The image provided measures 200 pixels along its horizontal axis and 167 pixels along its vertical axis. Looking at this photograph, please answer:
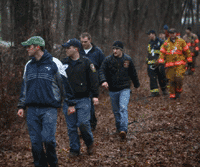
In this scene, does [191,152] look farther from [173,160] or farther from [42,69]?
[42,69]

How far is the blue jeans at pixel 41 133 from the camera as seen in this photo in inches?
176

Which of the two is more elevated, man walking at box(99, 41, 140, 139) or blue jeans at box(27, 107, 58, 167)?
man walking at box(99, 41, 140, 139)

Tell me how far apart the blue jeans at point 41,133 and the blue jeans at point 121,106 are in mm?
2567

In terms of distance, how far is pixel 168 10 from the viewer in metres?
27.2

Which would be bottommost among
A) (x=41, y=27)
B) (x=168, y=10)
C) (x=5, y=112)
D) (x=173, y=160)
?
(x=173, y=160)

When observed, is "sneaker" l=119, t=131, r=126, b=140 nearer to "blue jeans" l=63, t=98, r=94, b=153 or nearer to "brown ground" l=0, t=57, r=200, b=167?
"brown ground" l=0, t=57, r=200, b=167

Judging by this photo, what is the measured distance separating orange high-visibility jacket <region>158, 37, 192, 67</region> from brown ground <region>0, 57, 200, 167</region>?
58.0 inches

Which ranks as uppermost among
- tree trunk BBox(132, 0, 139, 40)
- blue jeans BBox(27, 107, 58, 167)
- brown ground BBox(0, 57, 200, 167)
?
tree trunk BBox(132, 0, 139, 40)

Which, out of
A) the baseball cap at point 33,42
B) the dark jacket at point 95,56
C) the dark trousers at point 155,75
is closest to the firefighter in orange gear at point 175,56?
the dark trousers at point 155,75

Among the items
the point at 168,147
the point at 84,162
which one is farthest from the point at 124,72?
the point at 84,162

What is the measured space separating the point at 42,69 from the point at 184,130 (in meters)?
4.38

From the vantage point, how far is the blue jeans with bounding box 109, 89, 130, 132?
677cm

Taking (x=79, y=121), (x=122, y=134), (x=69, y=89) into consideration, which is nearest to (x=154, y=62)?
(x=122, y=134)

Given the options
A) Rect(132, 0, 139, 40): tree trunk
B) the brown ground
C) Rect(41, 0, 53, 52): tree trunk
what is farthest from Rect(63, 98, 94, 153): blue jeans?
Rect(132, 0, 139, 40): tree trunk
